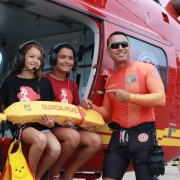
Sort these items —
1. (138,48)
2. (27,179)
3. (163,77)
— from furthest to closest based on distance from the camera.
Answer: (163,77), (138,48), (27,179)

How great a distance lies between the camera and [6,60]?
19.2 ft

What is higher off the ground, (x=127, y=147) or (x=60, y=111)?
(x=60, y=111)

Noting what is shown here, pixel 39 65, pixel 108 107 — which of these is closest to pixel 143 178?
pixel 108 107

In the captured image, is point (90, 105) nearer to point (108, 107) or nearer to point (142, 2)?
point (108, 107)

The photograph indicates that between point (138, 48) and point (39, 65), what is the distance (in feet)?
4.66

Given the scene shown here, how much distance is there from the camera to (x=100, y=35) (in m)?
4.14

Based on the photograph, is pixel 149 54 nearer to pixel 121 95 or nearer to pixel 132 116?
pixel 132 116

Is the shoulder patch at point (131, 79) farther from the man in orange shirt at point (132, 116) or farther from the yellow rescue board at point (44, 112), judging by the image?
the yellow rescue board at point (44, 112)

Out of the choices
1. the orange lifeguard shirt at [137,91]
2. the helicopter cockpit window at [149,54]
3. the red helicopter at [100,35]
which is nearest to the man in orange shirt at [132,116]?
the orange lifeguard shirt at [137,91]

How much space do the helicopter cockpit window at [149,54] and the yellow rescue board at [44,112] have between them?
1.20 metres

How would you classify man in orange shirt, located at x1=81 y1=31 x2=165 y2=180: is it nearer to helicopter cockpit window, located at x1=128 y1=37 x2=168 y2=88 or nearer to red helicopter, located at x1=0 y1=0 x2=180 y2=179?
red helicopter, located at x1=0 y1=0 x2=180 y2=179

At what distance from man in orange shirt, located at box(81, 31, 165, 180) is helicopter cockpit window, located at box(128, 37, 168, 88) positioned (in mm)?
836

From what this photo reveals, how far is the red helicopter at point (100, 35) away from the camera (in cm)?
411

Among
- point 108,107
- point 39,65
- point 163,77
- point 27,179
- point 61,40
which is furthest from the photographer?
point 61,40
